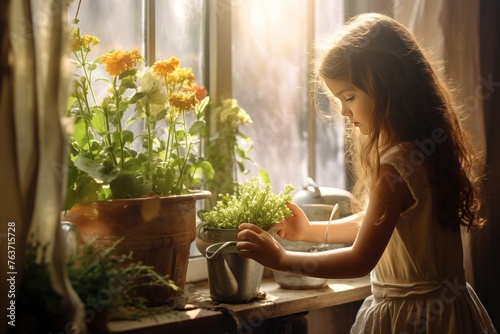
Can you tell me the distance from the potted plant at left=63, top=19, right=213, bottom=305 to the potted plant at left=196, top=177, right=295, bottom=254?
59 millimetres

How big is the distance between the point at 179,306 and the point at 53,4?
71 cm

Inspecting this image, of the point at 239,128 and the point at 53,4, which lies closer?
the point at 53,4

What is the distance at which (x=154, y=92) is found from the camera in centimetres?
137

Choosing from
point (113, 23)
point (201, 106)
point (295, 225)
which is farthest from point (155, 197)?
point (113, 23)

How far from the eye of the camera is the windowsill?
125 cm

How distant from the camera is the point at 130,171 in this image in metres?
1.35

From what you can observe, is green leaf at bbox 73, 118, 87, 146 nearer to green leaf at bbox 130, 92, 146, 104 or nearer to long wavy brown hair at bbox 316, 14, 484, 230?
green leaf at bbox 130, 92, 146, 104

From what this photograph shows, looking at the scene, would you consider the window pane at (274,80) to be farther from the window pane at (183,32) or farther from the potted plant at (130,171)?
the potted plant at (130,171)

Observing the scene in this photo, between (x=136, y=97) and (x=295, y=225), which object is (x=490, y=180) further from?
(x=136, y=97)

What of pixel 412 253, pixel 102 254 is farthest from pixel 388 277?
pixel 102 254

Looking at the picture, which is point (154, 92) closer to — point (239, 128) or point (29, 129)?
point (29, 129)

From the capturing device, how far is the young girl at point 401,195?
1.33 m

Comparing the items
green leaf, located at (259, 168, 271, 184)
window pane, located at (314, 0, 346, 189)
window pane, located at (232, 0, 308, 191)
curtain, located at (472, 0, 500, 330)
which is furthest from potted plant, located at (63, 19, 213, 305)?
curtain, located at (472, 0, 500, 330)

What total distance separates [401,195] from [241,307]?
17.6 inches
